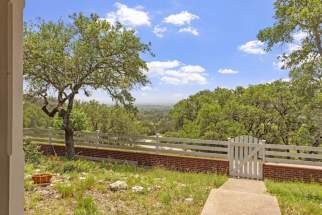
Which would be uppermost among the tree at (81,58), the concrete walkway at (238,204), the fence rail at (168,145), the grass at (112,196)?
the tree at (81,58)

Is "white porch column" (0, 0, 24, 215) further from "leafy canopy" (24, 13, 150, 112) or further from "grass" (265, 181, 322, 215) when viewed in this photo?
"leafy canopy" (24, 13, 150, 112)

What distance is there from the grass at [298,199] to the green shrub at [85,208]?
2.75 metres

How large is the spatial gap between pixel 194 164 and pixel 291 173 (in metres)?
2.63

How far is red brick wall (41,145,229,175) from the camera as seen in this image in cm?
908

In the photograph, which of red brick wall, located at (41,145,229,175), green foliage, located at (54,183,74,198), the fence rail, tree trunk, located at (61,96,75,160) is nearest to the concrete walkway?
green foliage, located at (54,183,74,198)

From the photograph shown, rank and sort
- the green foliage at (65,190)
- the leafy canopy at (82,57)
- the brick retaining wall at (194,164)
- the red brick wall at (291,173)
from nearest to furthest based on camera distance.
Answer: the green foliage at (65,190), the red brick wall at (291,173), the brick retaining wall at (194,164), the leafy canopy at (82,57)

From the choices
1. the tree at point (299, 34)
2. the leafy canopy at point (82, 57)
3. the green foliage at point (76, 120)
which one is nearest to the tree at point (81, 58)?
the leafy canopy at point (82, 57)

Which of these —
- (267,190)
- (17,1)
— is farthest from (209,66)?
(17,1)

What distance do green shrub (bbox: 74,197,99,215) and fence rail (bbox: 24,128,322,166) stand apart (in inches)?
208

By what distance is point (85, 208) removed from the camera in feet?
14.6

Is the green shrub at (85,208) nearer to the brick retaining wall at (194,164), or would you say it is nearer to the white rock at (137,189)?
the white rock at (137,189)

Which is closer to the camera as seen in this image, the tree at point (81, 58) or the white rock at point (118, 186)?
the white rock at point (118, 186)

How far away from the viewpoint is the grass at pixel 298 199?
483 centimetres

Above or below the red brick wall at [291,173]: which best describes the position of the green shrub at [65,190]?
above
